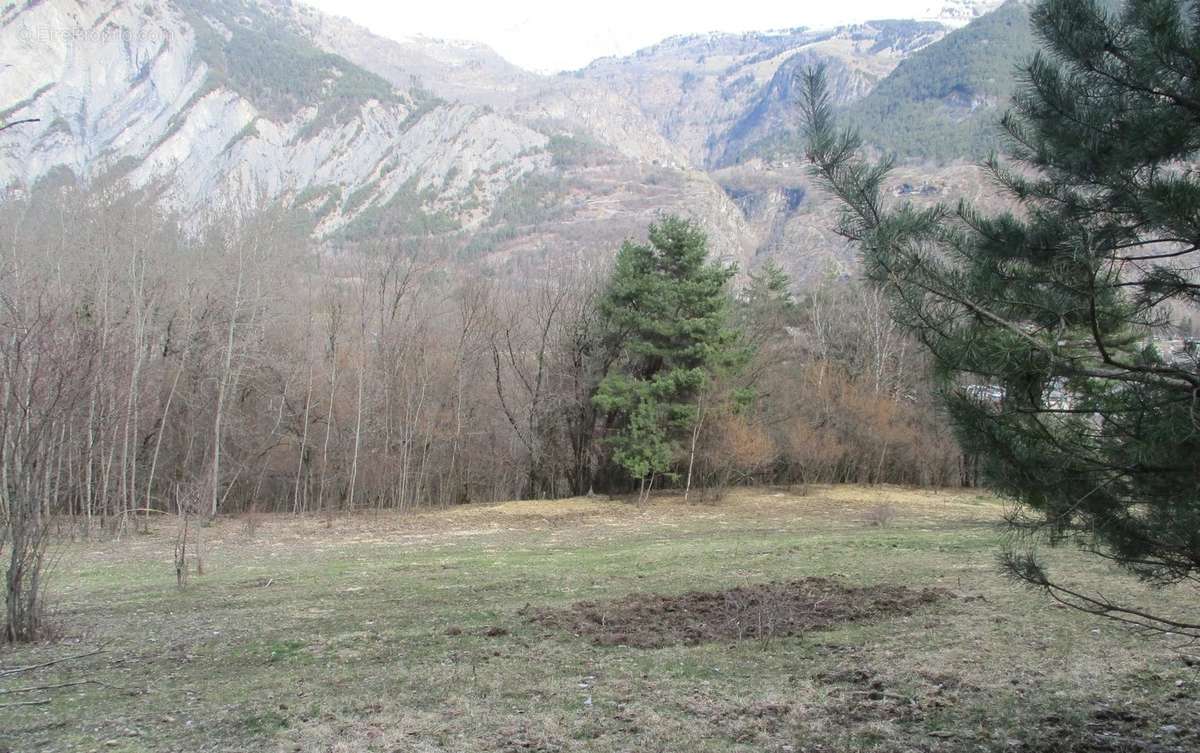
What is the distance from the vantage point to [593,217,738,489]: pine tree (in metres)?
26.2

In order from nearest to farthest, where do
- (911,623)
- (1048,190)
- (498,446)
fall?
(1048,190) < (911,623) < (498,446)

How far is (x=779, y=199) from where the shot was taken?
498 feet

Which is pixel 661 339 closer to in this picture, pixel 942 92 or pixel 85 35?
pixel 942 92

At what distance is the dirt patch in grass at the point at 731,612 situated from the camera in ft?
24.5

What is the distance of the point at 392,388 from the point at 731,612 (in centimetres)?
2222

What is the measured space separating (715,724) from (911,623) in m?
3.47

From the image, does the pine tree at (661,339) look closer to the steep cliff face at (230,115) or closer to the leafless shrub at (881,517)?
the leafless shrub at (881,517)

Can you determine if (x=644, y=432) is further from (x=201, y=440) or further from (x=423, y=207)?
(x=423, y=207)

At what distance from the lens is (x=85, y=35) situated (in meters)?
142

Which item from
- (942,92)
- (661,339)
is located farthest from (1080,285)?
(942,92)

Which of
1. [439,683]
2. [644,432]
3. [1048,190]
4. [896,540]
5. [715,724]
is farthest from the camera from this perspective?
[644,432]

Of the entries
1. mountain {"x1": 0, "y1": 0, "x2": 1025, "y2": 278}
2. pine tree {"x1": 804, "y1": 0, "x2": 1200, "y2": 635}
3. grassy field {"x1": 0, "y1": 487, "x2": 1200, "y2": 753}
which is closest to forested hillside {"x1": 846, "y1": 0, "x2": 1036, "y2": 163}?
mountain {"x1": 0, "y1": 0, "x2": 1025, "y2": 278}

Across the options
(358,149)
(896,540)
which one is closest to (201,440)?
(896,540)

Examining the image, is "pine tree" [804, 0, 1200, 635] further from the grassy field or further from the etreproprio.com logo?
the etreproprio.com logo
